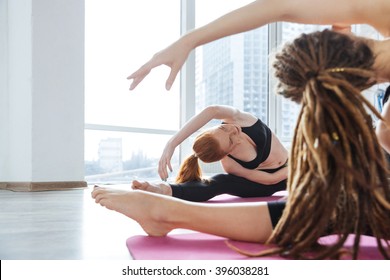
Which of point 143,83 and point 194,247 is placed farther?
point 143,83

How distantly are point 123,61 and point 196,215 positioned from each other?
3.38 m

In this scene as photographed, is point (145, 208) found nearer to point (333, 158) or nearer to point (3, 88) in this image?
point (333, 158)

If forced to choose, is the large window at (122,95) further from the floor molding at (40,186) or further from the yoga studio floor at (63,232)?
the yoga studio floor at (63,232)

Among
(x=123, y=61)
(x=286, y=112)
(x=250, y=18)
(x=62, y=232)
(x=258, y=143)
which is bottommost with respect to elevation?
(x=62, y=232)

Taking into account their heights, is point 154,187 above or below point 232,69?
below

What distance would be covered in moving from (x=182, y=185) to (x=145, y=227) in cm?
85

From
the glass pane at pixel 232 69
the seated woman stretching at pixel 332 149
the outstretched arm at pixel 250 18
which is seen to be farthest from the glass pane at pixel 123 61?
the seated woman stretching at pixel 332 149

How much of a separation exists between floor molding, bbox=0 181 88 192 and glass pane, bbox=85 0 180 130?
84 cm

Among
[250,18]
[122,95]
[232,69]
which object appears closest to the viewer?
[250,18]

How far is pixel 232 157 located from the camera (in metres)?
2.25

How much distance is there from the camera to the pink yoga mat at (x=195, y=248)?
0.95 m

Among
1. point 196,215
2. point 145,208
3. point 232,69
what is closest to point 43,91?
point 145,208

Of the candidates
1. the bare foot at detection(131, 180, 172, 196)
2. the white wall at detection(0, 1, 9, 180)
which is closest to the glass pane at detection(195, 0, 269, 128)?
the white wall at detection(0, 1, 9, 180)

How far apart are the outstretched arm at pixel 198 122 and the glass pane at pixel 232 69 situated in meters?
2.53
